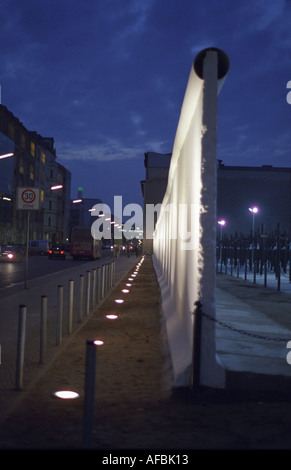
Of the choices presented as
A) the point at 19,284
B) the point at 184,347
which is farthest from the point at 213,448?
the point at 19,284

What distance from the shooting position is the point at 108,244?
141 m

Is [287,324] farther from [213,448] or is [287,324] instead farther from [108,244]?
[108,244]

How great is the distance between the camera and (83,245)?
164 feet

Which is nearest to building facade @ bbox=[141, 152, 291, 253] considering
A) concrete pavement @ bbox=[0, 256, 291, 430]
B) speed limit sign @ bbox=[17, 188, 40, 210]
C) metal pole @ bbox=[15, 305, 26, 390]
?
speed limit sign @ bbox=[17, 188, 40, 210]

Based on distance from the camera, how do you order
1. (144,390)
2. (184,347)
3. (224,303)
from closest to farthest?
(144,390) → (184,347) → (224,303)

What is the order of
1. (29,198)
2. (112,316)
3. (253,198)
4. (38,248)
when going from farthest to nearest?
(253,198) → (38,248) → (29,198) → (112,316)

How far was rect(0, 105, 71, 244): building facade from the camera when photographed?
2437 inches

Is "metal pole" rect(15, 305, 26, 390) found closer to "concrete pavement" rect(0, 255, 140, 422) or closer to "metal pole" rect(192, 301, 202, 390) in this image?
"concrete pavement" rect(0, 255, 140, 422)

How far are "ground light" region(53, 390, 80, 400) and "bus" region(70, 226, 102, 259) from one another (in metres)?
44.2

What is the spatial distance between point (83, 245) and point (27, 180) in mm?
28643

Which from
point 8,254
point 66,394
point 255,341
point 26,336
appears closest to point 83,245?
point 8,254

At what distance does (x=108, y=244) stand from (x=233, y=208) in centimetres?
8005

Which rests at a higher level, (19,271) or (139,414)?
(139,414)

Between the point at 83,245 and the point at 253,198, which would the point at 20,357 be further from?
the point at 253,198
